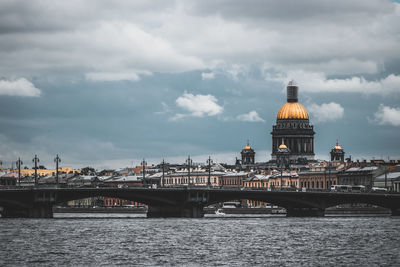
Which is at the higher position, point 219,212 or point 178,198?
point 178,198

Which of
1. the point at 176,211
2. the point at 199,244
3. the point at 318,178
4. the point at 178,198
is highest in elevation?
the point at 318,178

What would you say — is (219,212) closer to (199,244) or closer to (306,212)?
(306,212)

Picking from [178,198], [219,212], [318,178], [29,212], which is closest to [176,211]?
[178,198]

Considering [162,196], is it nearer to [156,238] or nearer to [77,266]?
[156,238]

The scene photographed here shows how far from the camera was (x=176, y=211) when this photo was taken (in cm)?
11250

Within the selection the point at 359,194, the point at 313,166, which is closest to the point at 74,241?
the point at 359,194

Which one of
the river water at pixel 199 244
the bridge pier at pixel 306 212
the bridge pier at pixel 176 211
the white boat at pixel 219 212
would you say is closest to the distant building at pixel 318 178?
the white boat at pixel 219 212

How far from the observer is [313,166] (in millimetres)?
188125

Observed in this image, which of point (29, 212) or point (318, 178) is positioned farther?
point (318, 178)

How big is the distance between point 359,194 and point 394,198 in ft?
14.6

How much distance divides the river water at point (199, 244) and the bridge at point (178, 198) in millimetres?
8479

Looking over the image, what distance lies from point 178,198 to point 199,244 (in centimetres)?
4018

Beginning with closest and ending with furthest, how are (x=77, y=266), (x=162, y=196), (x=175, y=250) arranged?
(x=77, y=266) < (x=175, y=250) < (x=162, y=196)

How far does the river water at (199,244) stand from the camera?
6141 cm
